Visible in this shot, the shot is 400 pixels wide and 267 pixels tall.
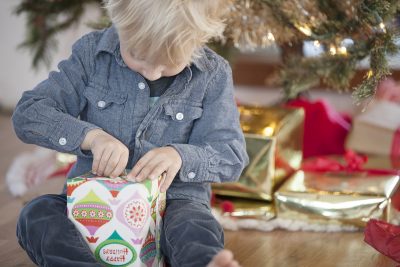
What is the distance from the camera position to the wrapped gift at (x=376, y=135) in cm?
171

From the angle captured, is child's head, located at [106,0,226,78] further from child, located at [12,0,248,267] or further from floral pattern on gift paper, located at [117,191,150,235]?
floral pattern on gift paper, located at [117,191,150,235]

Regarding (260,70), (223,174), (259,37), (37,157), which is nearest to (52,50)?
(37,157)

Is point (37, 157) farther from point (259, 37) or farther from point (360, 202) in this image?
point (360, 202)

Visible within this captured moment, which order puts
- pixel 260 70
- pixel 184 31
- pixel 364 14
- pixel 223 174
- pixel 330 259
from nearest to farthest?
pixel 184 31 → pixel 223 174 → pixel 330 259 → pixel 364 14 → pixel 260 70

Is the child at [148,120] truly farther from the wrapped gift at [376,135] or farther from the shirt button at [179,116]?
the wrapped gift at [376,135]

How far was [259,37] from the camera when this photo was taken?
1455 mm

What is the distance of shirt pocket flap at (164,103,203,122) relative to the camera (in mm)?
1076

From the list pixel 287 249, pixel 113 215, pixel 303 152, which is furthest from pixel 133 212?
pixel 303 152

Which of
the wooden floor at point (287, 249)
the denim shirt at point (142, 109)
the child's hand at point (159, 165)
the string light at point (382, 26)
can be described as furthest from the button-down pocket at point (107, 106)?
the string light at point (382, 26)

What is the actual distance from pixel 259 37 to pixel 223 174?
47cm

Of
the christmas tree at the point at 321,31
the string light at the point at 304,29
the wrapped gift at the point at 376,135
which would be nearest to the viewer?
the christmas tree at the point at 321,31

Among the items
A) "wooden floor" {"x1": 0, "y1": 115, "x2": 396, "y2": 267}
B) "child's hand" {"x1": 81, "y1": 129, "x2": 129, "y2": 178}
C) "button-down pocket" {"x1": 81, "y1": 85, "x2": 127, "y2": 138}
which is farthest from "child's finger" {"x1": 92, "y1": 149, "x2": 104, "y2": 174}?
"wooden floor" {"x1": 0, "y1": 115, "x2": 396, "y2": 267}

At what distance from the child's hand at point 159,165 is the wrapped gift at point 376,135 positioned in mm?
834

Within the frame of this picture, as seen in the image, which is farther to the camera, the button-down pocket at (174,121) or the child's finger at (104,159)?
the button-down pocket at (174,121)
